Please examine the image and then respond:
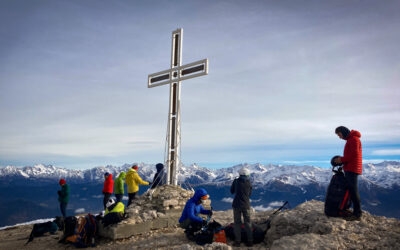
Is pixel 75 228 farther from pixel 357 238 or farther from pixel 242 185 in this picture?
pixel 357 238

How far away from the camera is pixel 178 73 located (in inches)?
541

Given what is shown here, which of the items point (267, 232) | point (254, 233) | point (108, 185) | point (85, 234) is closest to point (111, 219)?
point (85, 234)

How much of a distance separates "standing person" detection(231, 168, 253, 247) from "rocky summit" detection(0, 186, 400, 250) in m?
0.44

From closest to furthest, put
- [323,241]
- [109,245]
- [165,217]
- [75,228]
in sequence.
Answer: [323,241] < [109,245] < [75,228] < [165,217]

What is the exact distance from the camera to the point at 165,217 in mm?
11648

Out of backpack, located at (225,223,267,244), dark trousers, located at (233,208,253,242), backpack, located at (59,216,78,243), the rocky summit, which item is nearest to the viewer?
the rocky summit

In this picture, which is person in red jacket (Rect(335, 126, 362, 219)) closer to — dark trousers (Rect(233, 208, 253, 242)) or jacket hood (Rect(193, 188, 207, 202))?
dark trousers (Rect(233, 208, 253, 242))

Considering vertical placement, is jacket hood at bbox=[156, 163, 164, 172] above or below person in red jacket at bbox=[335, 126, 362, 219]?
below

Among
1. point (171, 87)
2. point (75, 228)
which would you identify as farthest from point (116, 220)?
point (171, 87)

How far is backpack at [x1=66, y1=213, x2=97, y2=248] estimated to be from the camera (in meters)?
10.2

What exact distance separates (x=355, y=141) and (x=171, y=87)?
29.4 feet

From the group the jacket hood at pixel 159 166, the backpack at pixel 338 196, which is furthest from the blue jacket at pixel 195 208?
the jacket hood at pixel 159 166

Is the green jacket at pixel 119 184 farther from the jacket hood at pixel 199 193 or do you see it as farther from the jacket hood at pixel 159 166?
the jacket hood at pixel 199 193

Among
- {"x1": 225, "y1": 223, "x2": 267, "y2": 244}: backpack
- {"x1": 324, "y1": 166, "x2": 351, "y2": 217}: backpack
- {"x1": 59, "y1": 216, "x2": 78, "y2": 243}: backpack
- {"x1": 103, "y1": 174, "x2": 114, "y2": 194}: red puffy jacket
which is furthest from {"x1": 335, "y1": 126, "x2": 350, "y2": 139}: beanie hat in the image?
{"x1": 103, "y1": 174, "x2": 114, "y2": 194}: red puffy jacket
